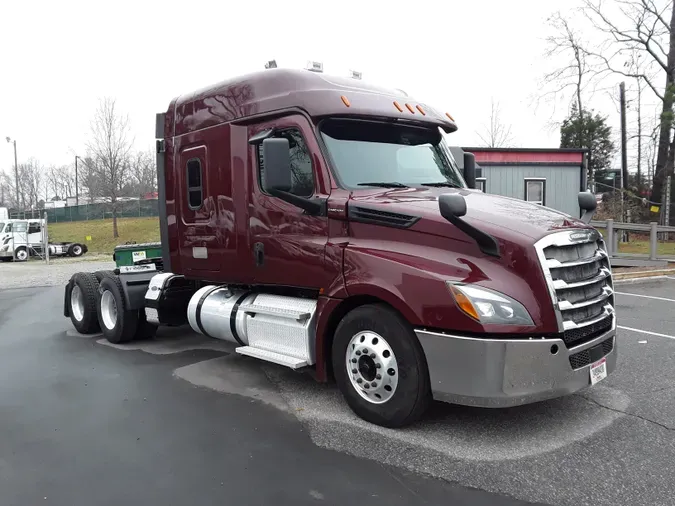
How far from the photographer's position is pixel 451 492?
3.33 meters

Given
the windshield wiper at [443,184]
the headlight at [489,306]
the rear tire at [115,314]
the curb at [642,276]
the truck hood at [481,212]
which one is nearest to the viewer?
the headlight at [489,306]

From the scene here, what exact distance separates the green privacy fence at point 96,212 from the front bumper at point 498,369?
131 feet

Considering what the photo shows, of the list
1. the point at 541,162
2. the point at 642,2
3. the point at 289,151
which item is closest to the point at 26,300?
the point at 289,151

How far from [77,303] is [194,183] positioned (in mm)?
3560

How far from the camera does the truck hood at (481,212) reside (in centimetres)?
394

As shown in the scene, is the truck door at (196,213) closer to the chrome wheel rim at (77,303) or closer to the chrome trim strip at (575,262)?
the chrome wheel rim at (77,303)

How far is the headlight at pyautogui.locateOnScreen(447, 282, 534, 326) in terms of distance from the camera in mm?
3676

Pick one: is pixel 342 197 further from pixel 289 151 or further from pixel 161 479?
pixel 161 479

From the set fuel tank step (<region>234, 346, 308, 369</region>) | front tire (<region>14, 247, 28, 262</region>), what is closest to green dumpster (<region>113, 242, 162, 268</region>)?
fuel tank step (<region>234, 346, 308, 369</region>)

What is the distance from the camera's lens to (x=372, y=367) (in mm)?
4309

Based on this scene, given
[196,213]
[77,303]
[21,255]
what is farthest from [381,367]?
[21,255]

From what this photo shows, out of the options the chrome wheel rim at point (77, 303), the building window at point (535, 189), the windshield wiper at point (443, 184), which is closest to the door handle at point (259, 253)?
the windshield wiper at point (443, 184)

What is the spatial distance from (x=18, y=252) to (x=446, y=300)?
31696 mm

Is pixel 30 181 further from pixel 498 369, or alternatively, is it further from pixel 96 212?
pixel 498 369
